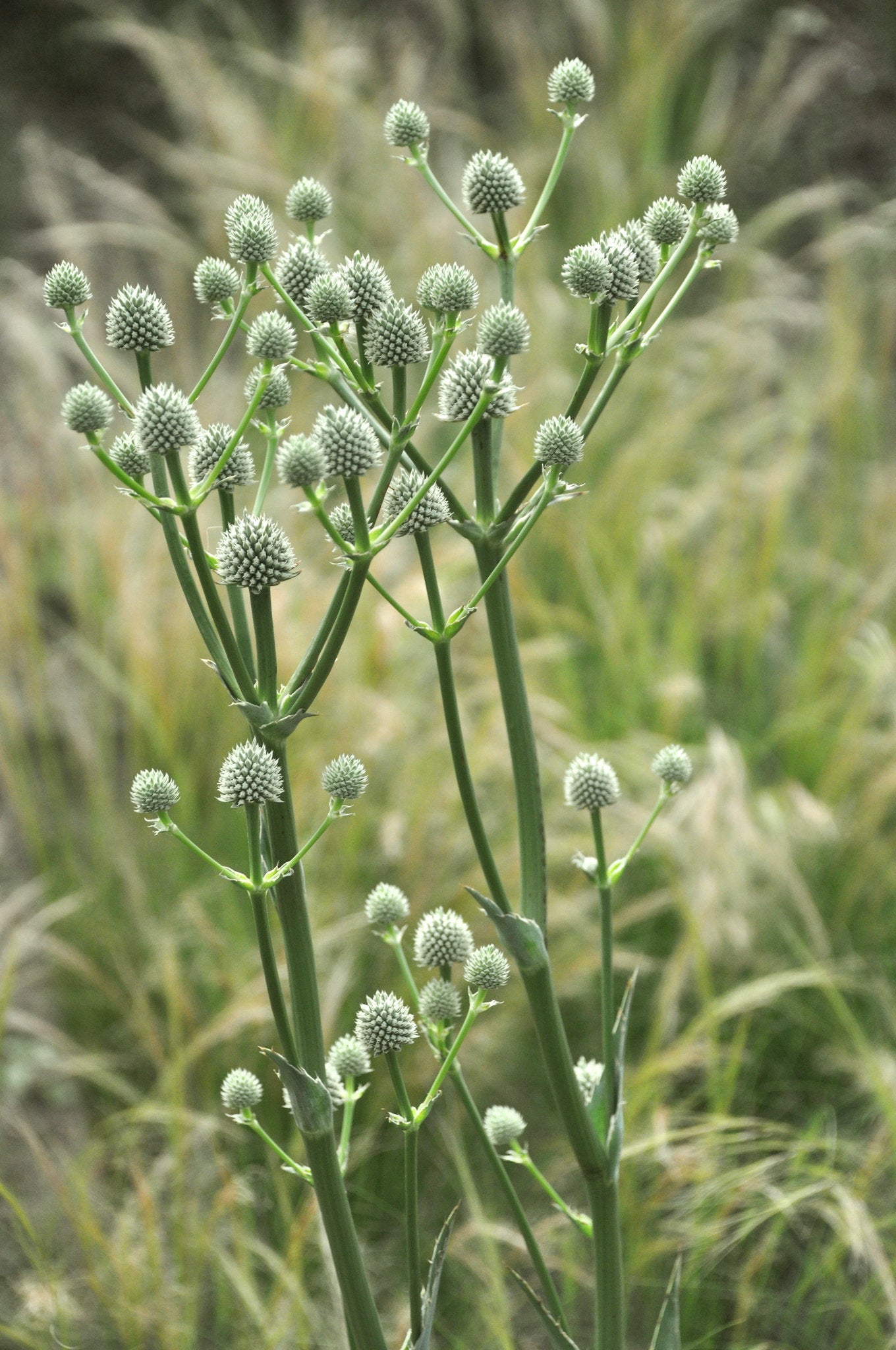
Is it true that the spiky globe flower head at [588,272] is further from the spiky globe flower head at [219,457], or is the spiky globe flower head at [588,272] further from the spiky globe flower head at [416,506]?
the spiky globe flower head at [219,457]

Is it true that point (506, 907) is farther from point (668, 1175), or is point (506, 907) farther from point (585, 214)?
point (585, 214)

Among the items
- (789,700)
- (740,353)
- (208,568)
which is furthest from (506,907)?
(740,353)

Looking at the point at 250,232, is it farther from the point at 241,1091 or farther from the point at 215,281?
the point at 241,1091

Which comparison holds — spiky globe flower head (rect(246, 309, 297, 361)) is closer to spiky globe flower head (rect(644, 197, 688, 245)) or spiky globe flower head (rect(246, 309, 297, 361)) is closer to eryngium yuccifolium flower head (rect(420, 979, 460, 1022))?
spiky globe flower head (rect(644, 197, 688, 245))

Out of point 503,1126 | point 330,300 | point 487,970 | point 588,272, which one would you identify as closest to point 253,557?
point 330,300

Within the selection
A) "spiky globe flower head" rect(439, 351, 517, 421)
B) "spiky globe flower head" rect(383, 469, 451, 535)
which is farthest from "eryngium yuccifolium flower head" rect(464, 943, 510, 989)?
"spiky globe flower head" rect(439, 351, 517, 421)

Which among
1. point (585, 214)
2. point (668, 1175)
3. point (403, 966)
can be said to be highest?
point (585, 214)
